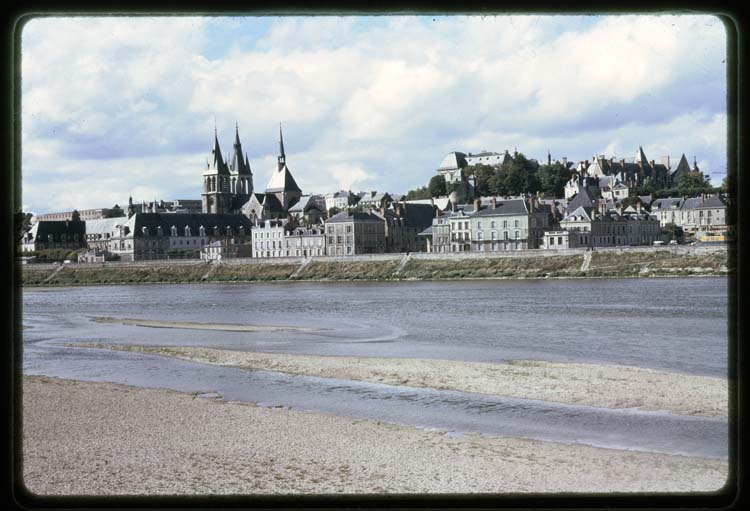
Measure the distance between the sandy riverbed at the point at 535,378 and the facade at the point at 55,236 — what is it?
64.7 meters

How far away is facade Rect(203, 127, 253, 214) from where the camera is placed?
9550cm

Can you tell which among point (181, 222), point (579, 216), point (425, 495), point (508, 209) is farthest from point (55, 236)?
point (425, 495)

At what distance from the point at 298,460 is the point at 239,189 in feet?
306

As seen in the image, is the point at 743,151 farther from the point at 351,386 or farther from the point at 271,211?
the point at 271,211

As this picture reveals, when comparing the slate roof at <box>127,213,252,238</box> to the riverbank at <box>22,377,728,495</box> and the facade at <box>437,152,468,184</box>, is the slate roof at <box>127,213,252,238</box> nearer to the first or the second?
the facade at <box>437,152,468,184</box>

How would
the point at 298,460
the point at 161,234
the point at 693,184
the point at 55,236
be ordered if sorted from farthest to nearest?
the point at 55,236 → the point at 161,234 → the point at 693,184 → the point at 298,460

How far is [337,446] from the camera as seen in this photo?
8.11 meters

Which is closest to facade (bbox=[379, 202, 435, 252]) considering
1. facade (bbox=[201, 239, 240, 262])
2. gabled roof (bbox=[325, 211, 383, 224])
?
gabled roof (bbox=[325, 211, 383, 224])

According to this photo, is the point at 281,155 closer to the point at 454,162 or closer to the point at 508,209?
the point at 454,162

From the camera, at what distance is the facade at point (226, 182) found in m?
95.5

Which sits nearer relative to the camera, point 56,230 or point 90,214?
point 56,230

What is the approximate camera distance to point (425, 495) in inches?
114

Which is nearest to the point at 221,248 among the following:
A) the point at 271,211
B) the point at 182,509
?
the point at 271,211

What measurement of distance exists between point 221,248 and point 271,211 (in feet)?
68.0
